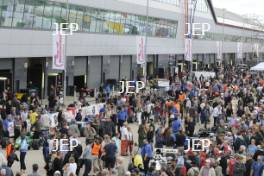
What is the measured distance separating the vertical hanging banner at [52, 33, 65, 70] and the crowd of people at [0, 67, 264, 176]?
2.27m

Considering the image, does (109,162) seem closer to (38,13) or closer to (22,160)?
(22,160)

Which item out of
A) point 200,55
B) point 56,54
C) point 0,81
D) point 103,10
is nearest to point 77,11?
point 103,10

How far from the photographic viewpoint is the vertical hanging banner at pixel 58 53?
2903 cm

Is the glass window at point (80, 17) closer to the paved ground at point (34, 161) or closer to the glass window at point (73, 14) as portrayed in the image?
the glass window at point (73, 14)

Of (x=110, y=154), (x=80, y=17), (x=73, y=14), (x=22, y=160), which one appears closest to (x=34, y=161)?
(x=22, y=160)

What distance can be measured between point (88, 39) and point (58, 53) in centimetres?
1456

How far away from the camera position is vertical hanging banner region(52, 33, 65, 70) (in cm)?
2903

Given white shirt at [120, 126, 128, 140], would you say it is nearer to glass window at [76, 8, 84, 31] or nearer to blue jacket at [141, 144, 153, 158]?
blue jacket at [141, 144, 153, 158]

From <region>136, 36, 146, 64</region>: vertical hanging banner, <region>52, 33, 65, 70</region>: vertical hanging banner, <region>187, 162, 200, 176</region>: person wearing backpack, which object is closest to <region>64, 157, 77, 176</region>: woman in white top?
<region>187, 162, 200, 176</region>: person wearing backpack

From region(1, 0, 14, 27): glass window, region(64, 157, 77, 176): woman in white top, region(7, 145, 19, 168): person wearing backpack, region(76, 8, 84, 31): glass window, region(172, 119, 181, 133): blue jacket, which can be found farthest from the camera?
region(76, 8, 84, 31): glass window

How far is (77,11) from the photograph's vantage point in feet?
137

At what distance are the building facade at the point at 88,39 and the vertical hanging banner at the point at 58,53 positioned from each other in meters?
4.84

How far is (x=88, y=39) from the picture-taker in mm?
43656

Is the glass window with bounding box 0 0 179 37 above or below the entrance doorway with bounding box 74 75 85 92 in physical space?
above
